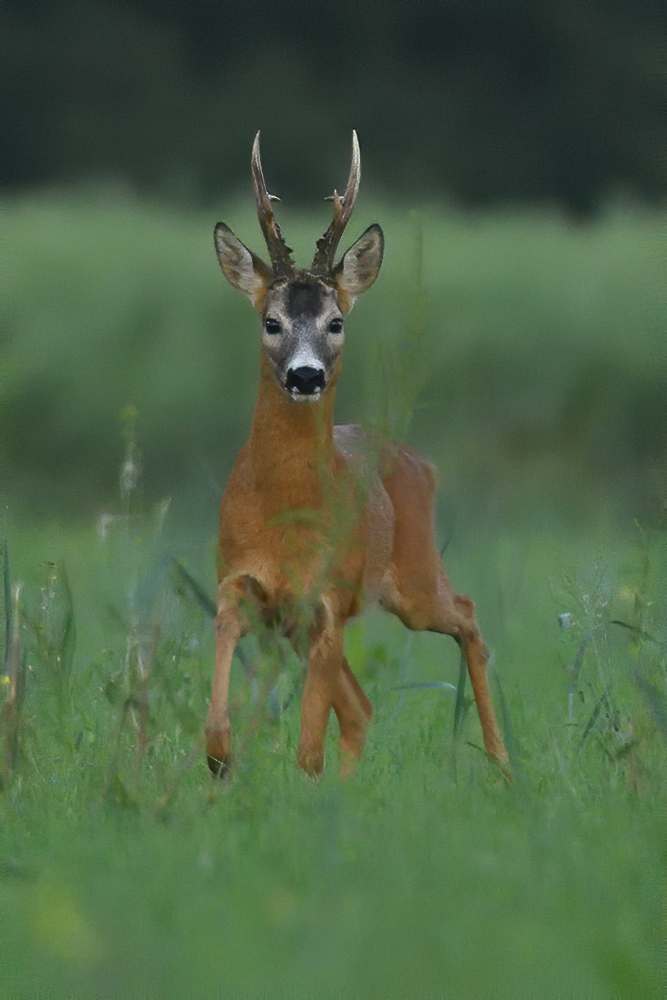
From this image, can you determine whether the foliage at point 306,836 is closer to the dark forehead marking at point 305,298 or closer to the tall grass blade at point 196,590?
the tall grass blade at point 196,590

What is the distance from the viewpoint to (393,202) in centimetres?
1075

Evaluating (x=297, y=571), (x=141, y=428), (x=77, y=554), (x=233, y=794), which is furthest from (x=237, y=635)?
(x=141, y=428)

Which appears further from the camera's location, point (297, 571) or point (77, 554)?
point (77, 554)

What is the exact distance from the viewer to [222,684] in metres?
4.95

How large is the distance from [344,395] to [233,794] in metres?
6.11

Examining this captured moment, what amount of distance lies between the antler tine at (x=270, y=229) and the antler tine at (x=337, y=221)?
88mm

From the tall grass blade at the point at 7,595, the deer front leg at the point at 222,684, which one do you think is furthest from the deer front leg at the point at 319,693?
the tall grass blade at the point at 7,595

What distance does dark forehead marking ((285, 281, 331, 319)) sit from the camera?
529 centimetres

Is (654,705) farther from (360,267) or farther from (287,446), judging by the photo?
(360,267)

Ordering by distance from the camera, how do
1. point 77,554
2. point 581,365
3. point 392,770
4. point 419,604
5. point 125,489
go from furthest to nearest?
point 581,365, point 77,554, point 419,604, point 392,770, point 125,489

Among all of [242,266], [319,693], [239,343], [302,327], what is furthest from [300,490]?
[239,343]

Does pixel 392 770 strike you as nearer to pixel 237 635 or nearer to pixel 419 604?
pixel 237 635

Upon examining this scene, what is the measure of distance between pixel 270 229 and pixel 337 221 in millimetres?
214

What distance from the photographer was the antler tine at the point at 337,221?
5.02m
